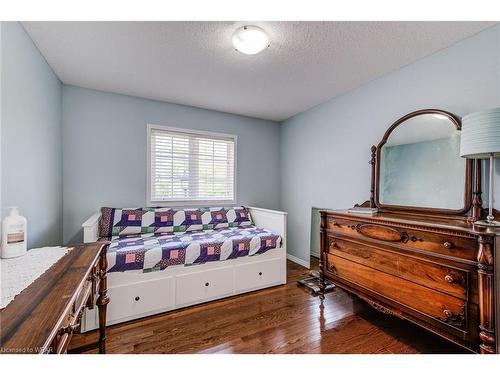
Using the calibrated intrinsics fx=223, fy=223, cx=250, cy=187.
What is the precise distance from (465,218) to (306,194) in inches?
68.4

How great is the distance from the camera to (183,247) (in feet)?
6.77

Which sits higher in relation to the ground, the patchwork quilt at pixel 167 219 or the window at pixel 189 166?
the window at pixel 189 166

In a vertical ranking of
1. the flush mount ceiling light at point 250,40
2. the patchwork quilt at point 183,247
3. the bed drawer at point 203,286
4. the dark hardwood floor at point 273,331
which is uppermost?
the flush mount ceiling light at point 250,40

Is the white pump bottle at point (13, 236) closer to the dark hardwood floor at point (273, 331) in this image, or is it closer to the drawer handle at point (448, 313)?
the dark hardwood floor at point (273, 331)

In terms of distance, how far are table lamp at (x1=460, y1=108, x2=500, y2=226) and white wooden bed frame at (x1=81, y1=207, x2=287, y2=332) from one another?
5.37 ft

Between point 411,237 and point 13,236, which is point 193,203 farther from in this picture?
point 411,237

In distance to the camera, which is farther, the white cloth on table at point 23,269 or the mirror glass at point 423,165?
the mirror glass at point 423,165

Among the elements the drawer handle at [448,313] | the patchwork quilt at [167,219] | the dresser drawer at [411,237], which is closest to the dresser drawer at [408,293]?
the drawer handle at [448,313]

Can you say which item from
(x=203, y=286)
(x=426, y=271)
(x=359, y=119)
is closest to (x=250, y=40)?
(x=359, y=119)

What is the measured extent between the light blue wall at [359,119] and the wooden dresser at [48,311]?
2.35 m

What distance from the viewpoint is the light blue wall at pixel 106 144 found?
244 centimetres
